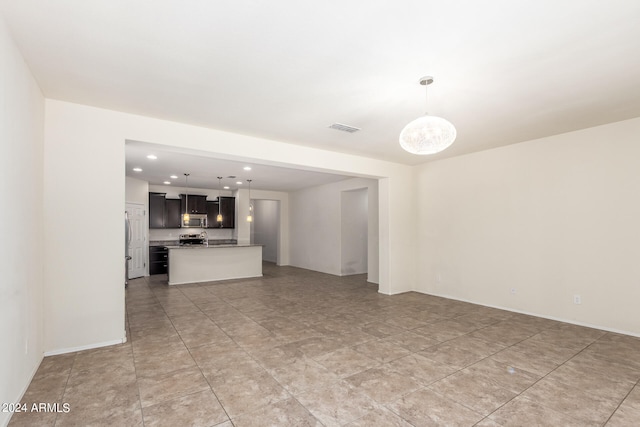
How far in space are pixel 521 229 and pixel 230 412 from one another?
4767 mm

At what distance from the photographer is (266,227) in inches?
486

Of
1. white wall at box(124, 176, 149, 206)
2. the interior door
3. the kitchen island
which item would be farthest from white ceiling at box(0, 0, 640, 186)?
the interior door

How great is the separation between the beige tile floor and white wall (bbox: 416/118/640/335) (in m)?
0.45

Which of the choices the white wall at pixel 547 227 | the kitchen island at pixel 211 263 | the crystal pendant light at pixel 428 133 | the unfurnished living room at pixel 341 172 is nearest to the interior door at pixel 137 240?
the kitchen island at pixel 211 263

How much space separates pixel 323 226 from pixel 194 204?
4.02 m

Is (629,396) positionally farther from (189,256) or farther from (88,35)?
(189,256)

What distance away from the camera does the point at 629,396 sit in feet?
7.88

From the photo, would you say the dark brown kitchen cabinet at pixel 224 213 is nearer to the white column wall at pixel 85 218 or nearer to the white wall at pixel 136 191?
the white wall at pixel 136 191

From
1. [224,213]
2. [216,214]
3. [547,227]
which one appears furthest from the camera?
[224,213]

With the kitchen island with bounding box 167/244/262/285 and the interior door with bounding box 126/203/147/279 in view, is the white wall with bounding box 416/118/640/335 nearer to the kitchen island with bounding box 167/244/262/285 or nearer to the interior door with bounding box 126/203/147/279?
the kitchen island with bounding box 167/244/262/285

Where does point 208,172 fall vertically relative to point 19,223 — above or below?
above

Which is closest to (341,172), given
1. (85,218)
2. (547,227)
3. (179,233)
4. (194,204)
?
(547,227)

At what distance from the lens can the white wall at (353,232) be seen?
8.35 metres

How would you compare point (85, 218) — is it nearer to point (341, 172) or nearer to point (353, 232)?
point (341, 172)
